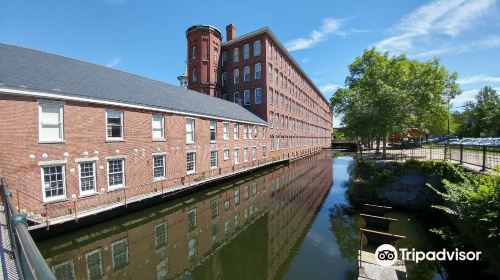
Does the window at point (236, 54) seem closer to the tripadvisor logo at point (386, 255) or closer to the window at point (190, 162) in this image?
the window at point (190, 162)

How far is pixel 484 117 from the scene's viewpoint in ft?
174

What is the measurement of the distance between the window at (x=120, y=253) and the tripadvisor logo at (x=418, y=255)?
953 centimetres

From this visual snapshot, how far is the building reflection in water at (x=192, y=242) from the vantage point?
990 centimetres

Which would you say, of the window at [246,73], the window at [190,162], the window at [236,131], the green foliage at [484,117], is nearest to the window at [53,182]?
the window at [190,162]

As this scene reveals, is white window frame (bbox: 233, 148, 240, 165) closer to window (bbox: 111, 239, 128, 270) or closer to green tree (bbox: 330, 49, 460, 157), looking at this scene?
green tree (bbox: 330, 49, 460, 157)

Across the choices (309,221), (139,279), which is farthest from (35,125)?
(309,221)

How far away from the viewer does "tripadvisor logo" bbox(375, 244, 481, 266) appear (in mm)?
9484

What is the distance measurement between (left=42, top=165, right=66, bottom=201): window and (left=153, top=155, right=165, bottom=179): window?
618 centimetres

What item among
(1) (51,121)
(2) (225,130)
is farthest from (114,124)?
(2) (225,130)

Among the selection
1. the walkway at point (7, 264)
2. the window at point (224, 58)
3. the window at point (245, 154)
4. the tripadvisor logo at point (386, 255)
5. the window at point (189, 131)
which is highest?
the window at point (224, 58)

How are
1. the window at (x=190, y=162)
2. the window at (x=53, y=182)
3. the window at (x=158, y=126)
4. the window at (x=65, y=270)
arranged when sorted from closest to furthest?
the window at (x=65, y=270)
the window at (x=53, y=182)
the window at (x=158, y=126)
the window at (x=190, y=162)

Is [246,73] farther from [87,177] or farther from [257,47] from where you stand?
[87,177]

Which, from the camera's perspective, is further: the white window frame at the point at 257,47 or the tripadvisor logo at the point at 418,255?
the white window frame at the point at 257,47

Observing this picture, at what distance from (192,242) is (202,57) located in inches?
1405
